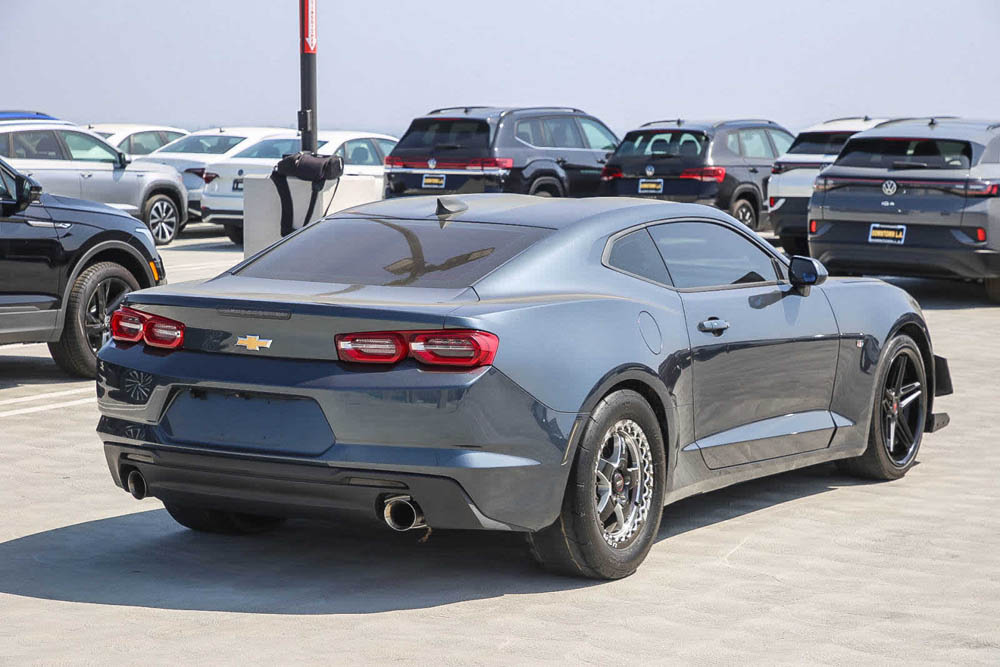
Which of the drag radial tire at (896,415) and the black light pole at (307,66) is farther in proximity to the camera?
the black light pole at (307,66)

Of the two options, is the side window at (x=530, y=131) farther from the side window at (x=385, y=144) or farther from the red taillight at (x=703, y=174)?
the side window at (x=385, y=144)

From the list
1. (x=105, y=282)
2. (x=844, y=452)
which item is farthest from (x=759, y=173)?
(x=844, y=452)

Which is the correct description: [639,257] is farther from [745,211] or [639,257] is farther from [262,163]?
[262,163]

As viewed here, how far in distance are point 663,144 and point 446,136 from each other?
113 inches

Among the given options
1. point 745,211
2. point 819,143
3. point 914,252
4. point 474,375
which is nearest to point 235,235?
point 745,211

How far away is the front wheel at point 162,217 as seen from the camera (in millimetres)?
22344

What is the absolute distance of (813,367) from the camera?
727 cm

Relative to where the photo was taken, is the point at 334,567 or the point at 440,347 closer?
the point at 440,347

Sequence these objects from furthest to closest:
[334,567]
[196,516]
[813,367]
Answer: [813,367] < [196,516] < [334,567]

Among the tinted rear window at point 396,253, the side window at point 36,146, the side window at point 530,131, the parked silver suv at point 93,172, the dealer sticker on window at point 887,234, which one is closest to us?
the tinted rear window at point 396,253

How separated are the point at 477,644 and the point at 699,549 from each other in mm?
1627

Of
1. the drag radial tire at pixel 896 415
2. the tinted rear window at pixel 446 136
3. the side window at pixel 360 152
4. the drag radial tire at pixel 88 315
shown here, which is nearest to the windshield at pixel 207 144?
the side window at pixel 360 152

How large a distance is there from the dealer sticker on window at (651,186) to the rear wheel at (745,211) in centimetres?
106

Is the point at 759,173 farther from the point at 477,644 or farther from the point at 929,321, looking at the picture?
the point at 477,644
